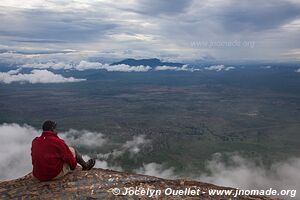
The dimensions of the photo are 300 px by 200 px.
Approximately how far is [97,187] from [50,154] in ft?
6.80

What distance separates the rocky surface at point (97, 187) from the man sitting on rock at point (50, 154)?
16.2 inches

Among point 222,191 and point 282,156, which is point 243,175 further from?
point 222,191

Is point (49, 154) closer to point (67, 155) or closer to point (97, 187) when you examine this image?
point (67, 155)

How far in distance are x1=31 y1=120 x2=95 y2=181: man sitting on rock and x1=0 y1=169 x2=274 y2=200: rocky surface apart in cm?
41

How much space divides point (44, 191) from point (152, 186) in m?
4.00

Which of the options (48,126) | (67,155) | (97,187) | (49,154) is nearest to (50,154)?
(49,154)

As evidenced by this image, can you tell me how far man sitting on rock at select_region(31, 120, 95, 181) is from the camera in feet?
37.2

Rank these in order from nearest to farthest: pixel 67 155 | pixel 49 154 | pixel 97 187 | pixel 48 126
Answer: pixel 49 154 → pixel 48 126 → pixel 67 155 → pixel 97 187

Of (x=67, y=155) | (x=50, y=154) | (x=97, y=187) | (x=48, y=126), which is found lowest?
(x=97, y=187)

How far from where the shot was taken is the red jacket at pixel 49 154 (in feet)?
37.2

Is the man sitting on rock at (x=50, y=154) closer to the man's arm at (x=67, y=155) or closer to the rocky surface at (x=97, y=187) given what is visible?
the man's arm at (x=67, y=155)

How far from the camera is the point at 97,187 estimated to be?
38.8 ft

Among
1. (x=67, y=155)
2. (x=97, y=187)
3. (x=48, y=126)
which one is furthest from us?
(x=97, y=187)

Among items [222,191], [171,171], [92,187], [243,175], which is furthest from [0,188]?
[243,175]
